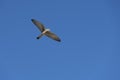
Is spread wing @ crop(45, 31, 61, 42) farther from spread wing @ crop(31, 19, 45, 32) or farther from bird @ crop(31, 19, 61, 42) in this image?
spread wing @ crop(31, 19, 45, 32)

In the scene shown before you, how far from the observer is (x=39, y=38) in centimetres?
2794

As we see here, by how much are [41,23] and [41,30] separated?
62cm

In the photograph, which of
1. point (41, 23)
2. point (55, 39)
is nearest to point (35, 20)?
point (41, 23)

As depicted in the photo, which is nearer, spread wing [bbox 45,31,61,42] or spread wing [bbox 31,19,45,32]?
spread wing [bbox 31,19,45,32]

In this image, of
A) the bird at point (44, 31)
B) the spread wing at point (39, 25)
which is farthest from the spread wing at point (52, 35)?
the spread wing at point (39, 25)

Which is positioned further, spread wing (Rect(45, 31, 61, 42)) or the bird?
spread wing (Rect(45, 31, 61, 42))

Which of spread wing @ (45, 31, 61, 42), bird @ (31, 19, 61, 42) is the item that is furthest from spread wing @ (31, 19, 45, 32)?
spread wing @ (45, 31, 61, 42)

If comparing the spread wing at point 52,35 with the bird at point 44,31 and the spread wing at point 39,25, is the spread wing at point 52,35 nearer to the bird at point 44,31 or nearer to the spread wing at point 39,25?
the bird at point 44,31

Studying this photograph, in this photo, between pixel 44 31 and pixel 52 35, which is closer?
pixel 44 31

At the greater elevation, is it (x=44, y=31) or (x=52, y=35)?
(x=52, y=35)

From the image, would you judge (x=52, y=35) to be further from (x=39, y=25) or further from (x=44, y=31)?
(x=39, y=25)

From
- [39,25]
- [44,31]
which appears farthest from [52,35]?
[39,25]

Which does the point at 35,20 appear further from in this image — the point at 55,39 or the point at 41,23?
the point at 55,39

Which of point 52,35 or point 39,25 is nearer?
point 39,25
